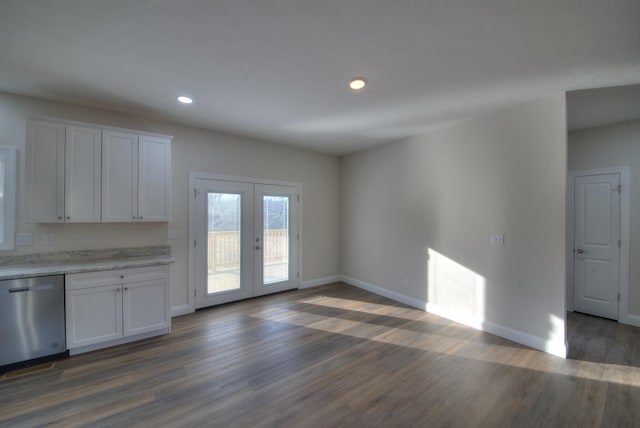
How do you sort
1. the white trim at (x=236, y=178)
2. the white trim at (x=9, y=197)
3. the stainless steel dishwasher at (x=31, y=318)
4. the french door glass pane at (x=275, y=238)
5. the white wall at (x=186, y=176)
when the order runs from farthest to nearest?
1. the french door glass pane at (x=275, y=238)
2. the white trim at (x=236, y=178)
3. the white wall at (x=186, y=176)
4. the white trim at (x=9, y=197)
5. the stainless steel dishwasher at (x=31, y=318)

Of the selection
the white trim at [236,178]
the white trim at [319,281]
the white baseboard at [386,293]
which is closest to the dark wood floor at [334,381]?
the white baseboard at [386,293]

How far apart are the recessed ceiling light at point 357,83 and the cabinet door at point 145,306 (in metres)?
3.10

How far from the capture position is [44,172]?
275 cm

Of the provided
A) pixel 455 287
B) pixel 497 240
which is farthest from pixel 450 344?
pixel 497 240

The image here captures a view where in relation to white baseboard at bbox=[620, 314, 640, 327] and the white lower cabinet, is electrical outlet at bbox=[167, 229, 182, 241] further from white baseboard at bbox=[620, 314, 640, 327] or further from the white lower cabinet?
white baseboard at bbox=[620, 314, 640, 327]

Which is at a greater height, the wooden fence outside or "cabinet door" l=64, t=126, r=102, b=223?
"cabinet door" l=64, t=126, r=102, b=223

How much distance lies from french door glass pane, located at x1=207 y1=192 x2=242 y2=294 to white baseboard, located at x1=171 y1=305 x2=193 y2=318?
0.37 m

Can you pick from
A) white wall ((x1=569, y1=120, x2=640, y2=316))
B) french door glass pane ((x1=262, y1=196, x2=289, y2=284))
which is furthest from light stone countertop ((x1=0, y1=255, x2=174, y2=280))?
white wall ((x1=569, y1=120, x2=640, y2=316))

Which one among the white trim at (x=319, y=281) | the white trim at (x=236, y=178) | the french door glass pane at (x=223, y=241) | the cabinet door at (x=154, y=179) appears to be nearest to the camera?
the cabinet door at (x=154, y=179)

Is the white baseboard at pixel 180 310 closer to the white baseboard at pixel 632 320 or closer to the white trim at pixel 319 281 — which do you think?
the white trim at pixel 319 281

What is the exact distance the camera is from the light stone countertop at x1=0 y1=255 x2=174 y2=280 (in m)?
2.45

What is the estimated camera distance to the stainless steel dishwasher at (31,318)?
93.7 inches

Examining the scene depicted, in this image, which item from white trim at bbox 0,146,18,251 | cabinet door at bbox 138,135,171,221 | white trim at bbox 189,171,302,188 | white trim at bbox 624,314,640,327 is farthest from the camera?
white trim at bbox 189,171,302,188

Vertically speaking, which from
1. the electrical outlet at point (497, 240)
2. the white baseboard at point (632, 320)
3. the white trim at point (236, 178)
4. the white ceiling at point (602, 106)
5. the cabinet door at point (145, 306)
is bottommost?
the white baseboard at point (632, 320)
